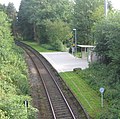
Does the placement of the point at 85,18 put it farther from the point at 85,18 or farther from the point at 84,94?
the point at 84,94

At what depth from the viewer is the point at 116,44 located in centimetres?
2977

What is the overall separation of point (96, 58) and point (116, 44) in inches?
438

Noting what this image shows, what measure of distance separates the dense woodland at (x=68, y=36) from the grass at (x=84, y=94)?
790 mm

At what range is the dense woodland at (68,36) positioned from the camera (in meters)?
25.1

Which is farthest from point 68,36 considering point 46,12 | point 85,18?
point 46,12

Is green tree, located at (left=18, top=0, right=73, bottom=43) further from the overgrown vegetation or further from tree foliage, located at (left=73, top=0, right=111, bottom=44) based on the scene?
the overgrown vegetation

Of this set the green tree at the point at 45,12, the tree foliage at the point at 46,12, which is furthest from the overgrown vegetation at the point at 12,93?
the green tree at the point at 45,12

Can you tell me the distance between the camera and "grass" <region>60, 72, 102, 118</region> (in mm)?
23202

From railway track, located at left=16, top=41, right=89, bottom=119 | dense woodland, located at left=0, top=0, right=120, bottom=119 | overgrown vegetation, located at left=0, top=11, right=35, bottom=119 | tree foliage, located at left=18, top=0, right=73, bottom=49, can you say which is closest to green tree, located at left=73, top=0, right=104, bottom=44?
dense woodland, located at left=0, top=0, right=120, bottom=119

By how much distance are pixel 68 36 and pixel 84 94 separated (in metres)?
40.4

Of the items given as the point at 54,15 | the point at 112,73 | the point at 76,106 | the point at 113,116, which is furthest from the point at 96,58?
the point at 54,15

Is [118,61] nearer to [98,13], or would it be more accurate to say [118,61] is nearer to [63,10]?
[98,13]

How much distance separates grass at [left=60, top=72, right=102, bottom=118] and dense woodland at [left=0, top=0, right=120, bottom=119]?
0.79 meters

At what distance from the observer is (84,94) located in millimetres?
27297
